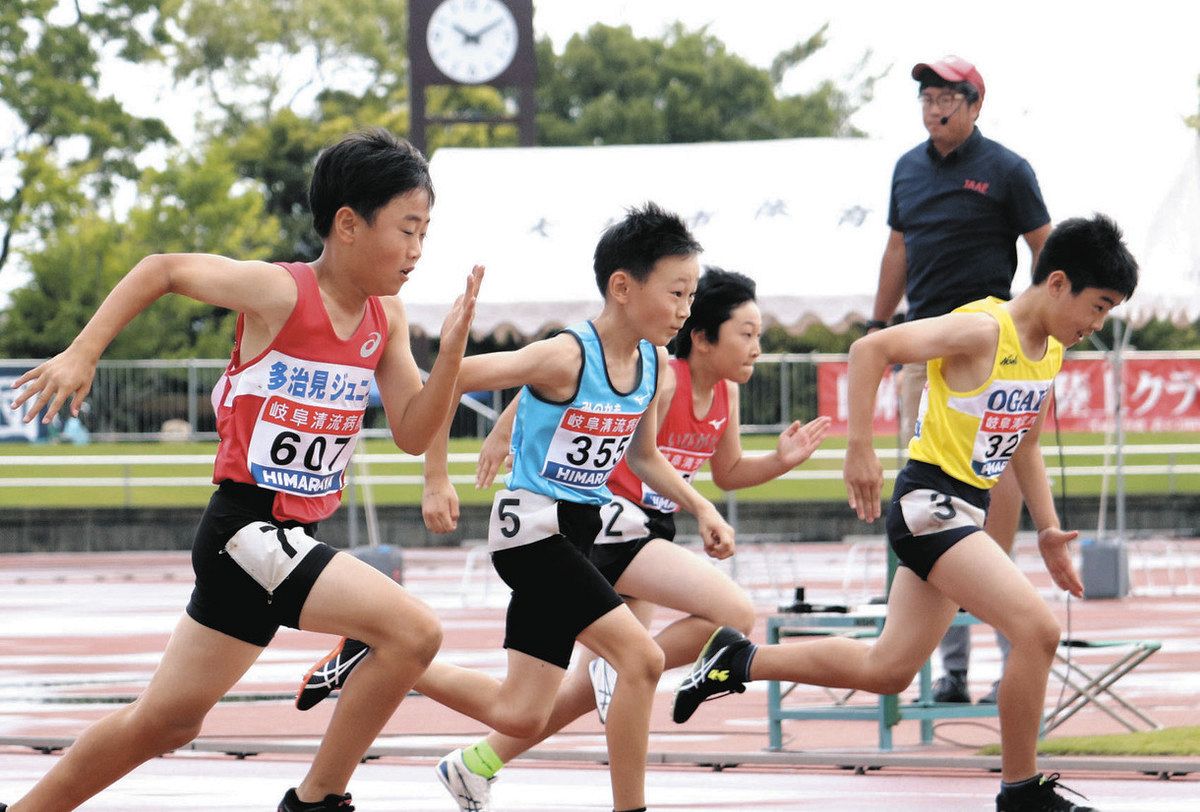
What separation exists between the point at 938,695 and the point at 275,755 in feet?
9.47

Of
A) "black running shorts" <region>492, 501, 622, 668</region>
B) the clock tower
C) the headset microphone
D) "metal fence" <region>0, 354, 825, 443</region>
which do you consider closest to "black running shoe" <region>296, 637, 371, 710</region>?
"black running shorts" <region>492, 501, 622, 668</region>

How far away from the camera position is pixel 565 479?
620 centimetres

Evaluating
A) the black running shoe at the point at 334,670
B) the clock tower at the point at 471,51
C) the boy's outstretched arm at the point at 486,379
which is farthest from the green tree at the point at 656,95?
the black running shoe at the point at 334,670

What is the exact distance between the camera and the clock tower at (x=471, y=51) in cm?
2408

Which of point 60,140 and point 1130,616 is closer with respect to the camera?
point 1130,616

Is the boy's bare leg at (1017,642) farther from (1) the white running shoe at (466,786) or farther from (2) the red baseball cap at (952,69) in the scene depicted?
(2) the red baseball cap at (952,69)

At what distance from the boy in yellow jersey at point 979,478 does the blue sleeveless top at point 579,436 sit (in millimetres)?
722

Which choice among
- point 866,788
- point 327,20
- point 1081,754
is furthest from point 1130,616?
point 327,20

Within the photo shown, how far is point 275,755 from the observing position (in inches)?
319

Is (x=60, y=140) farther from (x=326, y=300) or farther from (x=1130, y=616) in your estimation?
(x=326, y=300)

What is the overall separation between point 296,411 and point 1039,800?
250 cm

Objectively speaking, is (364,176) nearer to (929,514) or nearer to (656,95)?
(929,514)

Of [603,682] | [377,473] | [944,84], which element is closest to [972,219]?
[944,84]

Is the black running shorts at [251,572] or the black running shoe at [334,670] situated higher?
the black running shorts at [251,572]
